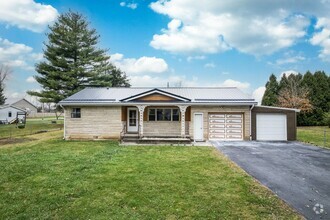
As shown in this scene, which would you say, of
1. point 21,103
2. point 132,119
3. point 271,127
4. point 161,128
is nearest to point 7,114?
point 21,103

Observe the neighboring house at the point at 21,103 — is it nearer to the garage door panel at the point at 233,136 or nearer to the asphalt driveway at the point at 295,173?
the garage door panel at the point at 233,136

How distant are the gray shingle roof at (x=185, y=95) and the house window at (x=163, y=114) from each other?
1.52 meters

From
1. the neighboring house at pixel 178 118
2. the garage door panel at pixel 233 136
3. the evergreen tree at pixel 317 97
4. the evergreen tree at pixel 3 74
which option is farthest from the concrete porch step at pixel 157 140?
the evergreen tree at pixel 3 74

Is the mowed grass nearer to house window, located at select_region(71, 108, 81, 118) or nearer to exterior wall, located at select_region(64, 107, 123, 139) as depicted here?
exterior wall, located at select_region(64, 107, 123, 139)

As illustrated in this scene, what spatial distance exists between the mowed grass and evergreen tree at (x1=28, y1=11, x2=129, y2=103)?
20.4 m

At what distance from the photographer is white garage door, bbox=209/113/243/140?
18.0 m

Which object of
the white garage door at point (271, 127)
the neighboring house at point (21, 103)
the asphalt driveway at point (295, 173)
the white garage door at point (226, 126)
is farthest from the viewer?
the neighboring house at point (21, 103)

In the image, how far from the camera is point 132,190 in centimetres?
684

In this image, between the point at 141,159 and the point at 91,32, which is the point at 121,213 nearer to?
the point at 141,159

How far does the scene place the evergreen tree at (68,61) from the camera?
98.9 ft

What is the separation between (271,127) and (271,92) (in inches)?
784

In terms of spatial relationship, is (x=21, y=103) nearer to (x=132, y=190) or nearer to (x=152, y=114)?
(x=152, y=114)

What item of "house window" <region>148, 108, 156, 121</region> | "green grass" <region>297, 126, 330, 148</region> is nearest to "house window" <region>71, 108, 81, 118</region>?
"house window" <region>148, 108, 156, 121</region>

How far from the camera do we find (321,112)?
32656mm
